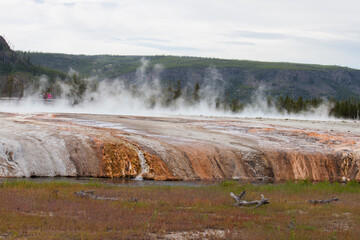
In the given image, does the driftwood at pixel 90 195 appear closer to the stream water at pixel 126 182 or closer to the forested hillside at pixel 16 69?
the stream water at pixel 126 182

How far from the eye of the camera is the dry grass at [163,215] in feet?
32.2

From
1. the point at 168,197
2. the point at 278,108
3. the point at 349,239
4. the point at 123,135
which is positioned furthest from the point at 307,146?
the point at 278,108

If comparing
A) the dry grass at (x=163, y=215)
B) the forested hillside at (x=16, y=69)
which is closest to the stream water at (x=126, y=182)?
the dry grass at (x=163, y=215)

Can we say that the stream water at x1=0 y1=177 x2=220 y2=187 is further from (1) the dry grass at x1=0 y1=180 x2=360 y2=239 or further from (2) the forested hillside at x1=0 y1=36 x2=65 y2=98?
(2) the forested hillside at x1=0 y1=36 x2=65 y2=98

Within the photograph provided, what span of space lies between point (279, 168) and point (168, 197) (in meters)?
10.2

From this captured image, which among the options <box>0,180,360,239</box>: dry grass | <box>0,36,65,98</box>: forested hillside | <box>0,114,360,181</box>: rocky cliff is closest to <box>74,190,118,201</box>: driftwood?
<box>0,180,360,239</box>: dry grass

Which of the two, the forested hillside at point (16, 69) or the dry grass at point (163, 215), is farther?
the forested hillside at point (16, 69)

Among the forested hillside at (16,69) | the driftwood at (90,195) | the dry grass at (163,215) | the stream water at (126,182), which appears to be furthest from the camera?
the forested hillside at (16,69)

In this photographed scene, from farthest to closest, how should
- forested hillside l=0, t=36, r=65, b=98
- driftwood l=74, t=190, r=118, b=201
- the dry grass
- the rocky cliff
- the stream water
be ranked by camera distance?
1. forested hillside l=0, t=36, r=65, b=98
2. the rocky cliff
3. the stream water
4. driftwood l=74, t=190, r=118, b=201
5. the dry grass

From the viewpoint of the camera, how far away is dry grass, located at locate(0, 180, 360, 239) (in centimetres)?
981

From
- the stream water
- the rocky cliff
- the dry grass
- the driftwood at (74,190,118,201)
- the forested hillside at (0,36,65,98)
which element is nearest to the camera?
the dry grass

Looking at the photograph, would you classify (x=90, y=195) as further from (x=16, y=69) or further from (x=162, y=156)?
(x=16, y=69)

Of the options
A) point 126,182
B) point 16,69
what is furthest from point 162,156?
point 16,69

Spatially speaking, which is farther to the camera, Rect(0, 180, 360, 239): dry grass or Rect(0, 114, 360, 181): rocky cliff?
Rect(0, 114, 360, 181): rocky cliff
